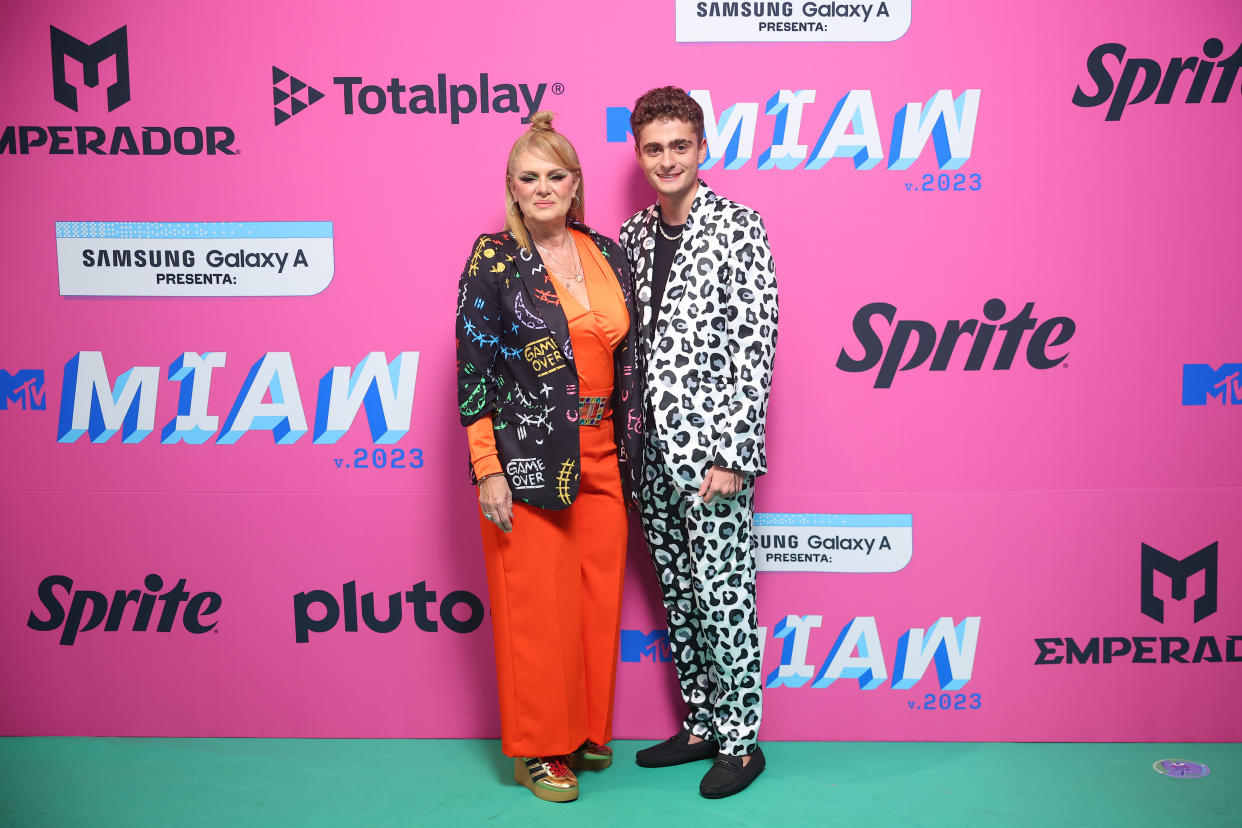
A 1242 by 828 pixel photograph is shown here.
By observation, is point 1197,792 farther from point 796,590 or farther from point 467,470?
point 467,470

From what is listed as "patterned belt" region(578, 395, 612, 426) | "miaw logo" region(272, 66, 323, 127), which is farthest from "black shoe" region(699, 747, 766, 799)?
"miaw logo" region(272, 66, 323, 127)

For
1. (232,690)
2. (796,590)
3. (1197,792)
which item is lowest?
(1197,792)

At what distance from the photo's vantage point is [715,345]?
2.38 metres

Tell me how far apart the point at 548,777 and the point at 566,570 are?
0.55m

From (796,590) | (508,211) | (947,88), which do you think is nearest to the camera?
(508,211)

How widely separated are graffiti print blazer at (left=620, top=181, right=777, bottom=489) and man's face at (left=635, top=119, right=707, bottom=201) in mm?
77

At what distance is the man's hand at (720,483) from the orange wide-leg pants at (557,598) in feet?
0.77

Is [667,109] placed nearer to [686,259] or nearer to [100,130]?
[686,259]

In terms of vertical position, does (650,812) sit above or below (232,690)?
below

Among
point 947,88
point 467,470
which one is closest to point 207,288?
point 467,470

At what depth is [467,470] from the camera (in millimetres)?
2775

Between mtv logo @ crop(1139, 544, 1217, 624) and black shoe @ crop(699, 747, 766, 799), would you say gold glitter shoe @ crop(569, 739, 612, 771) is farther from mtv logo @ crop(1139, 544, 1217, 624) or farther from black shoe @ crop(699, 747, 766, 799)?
mtv logo @ crop(1139, 544, 1217, 624)

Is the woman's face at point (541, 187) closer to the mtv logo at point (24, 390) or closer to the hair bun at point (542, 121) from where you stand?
the hair bun at point (542, 121)

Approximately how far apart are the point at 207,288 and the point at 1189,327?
2.77m
